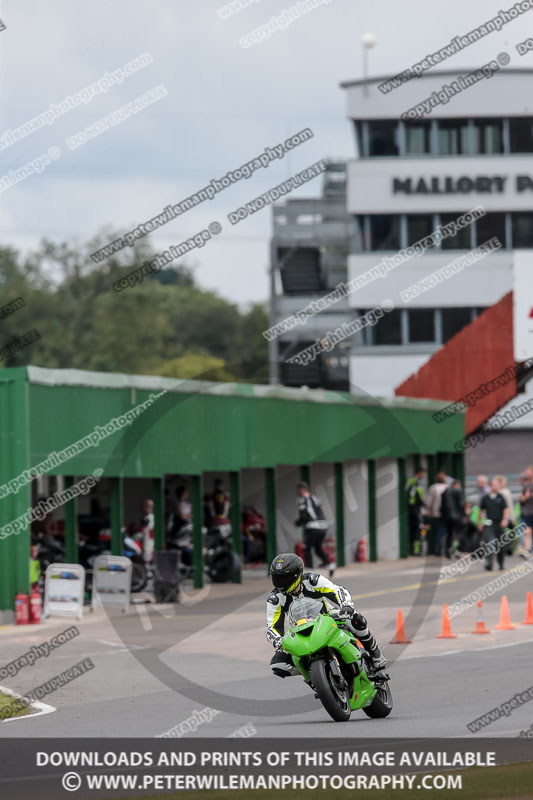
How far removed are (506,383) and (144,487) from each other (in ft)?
79.9

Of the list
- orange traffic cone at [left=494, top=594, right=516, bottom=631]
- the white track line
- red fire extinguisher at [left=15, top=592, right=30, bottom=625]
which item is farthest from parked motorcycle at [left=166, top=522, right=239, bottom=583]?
the white track line

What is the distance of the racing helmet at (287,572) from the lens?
496 inches

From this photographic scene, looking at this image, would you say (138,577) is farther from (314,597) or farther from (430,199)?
(430,199)

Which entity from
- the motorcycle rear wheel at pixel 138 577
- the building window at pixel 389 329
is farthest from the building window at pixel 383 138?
the motorcycle rear wheel at pixel 138 577

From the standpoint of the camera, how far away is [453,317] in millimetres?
66750

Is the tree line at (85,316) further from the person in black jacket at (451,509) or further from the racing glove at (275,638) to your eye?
the racing glove at (275,638)

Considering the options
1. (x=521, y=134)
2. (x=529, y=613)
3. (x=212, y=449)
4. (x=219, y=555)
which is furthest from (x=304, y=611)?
(x=521, y=134)

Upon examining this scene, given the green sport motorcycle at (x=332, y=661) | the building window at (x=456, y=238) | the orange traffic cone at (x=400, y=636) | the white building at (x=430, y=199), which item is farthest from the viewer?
the building window at (x=456, y=238)

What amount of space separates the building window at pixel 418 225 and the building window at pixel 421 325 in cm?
302

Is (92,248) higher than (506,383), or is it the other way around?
(92,248)

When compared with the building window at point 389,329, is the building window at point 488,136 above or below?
above

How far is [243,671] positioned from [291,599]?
509 centimetres
